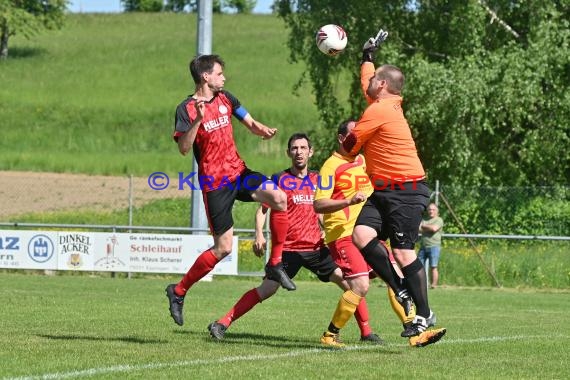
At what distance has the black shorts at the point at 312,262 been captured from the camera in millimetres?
10375

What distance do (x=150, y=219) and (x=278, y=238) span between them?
19.6 m

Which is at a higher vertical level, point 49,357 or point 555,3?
point 555,3

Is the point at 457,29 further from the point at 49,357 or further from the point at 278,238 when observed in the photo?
the point at 49,357

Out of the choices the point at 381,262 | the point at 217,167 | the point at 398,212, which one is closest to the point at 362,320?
the point at 381,262

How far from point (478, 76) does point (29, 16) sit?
4321 cm

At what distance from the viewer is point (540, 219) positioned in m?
22.9

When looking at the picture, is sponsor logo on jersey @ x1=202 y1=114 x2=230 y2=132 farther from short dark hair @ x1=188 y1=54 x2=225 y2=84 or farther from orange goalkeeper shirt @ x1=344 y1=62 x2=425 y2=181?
orange goalkeeper shirt @ x1=344 y1=62 x2=425 y2=181

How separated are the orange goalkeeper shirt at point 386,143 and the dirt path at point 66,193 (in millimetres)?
25039

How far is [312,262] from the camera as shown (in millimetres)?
10445

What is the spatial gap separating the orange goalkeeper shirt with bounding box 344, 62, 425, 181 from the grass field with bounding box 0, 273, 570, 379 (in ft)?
4.51

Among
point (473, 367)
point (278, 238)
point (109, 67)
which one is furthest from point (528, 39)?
point (109, 67)

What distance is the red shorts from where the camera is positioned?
372 inches

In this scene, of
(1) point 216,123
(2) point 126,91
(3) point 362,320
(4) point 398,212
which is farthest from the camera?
(2) point 126,91

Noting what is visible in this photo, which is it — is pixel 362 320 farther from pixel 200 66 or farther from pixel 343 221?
pixel 200 66
